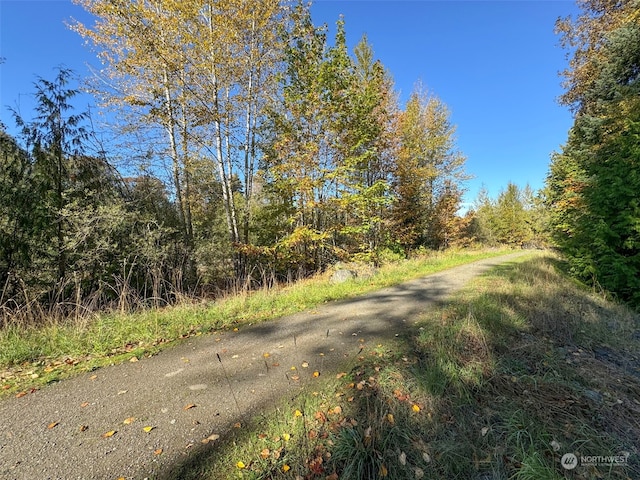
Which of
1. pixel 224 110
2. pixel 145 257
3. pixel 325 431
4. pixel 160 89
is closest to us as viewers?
pixel 325 431

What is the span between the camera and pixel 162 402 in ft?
8.39

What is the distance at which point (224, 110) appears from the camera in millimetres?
9617

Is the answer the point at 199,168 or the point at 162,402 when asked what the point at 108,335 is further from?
the point at 199,168

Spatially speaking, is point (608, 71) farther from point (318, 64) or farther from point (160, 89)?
point (160, 89)

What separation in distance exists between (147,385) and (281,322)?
219 centimetres

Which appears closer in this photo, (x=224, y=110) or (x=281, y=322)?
(x=281, y=322)

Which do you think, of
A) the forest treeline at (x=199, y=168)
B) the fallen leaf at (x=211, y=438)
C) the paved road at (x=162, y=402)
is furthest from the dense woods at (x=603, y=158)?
the fallen leaf at (x=211, y=438)

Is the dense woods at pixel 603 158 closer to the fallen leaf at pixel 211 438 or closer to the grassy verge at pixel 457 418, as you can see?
the grassy verge at pixel 457 418

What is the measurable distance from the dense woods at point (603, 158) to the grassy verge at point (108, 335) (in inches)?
264

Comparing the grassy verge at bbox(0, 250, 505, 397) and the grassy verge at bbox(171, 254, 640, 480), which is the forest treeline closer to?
the grassy verge at bbox(0, 250, 505, 397)

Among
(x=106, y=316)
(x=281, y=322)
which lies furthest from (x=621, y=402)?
(x=106, y=316)

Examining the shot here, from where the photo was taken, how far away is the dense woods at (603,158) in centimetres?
619

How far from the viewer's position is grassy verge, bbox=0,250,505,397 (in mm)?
3164

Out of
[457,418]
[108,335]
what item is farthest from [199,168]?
[457,418]
